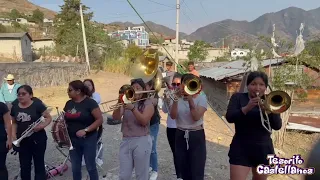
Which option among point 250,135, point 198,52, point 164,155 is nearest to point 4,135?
point 250,135

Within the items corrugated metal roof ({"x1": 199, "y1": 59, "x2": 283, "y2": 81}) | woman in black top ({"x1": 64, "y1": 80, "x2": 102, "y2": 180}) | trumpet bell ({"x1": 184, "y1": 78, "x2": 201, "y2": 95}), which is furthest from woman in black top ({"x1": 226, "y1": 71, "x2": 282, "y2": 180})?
corrugated metal roof ({"x1": 199, "y1": 59, "x2": 283, "y2": 81})

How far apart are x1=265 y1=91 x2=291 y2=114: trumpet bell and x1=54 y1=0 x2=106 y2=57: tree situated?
28752 millimetres

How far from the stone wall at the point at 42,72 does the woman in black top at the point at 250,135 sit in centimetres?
1405

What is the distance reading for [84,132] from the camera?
4.00 meters

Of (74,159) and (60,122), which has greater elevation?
(60,122)

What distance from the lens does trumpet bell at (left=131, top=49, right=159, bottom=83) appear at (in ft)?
14.2

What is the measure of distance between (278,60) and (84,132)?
10110 mm

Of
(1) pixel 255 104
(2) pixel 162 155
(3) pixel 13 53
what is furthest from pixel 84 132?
(3) pixel 13 53

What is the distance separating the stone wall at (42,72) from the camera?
55.9ft

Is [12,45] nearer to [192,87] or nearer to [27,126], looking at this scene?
[27,126]

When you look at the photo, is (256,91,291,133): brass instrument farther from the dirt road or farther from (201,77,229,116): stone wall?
(201,77,229,116): stone wall

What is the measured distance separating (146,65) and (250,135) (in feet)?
6.58

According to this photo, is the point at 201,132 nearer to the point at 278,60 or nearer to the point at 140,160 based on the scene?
the point at 140,160

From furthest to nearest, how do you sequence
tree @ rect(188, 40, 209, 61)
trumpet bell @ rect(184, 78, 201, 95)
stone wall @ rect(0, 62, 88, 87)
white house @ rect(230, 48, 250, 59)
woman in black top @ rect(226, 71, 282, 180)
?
tree @ rect(188, 40, 209, 61), stone wall @ rect(0, 62, 88, 87), white house @ rect(230, 48, 250, 59), trumpet bell @ rect(184, 78, 201, 95), woman in black top @ rect(226, 71, 282, 180)
